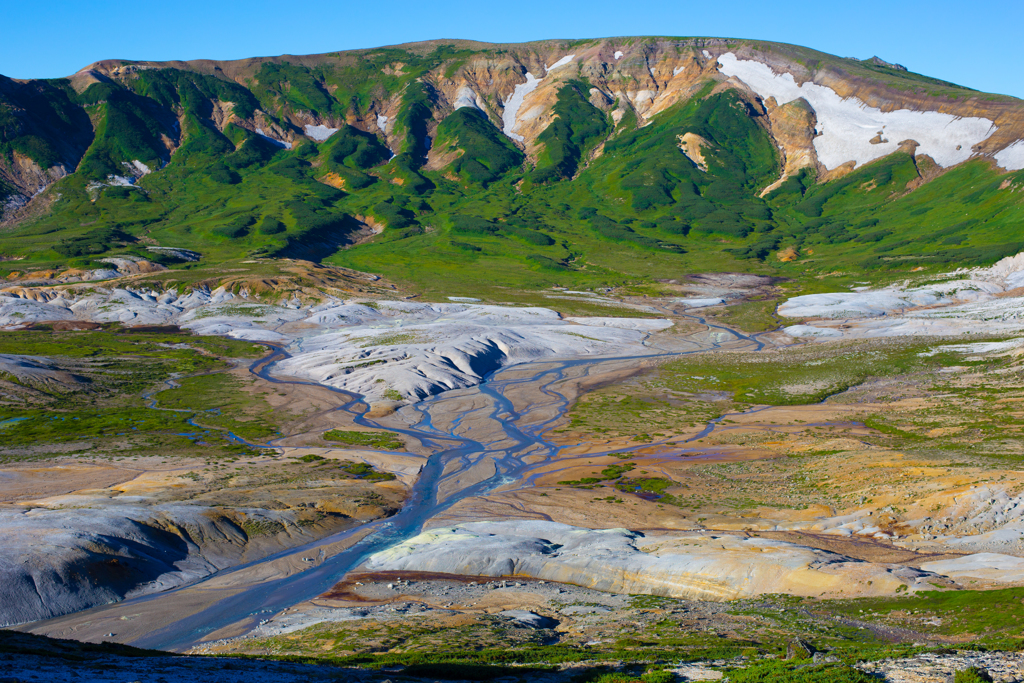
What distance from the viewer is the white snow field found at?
131 m

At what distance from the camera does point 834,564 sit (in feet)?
133

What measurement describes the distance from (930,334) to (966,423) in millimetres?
63214

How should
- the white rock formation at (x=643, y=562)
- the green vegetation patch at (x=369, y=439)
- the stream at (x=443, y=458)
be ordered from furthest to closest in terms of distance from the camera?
the green vegetation patch at (x=369, y=439), the stream at (x=443, y=458), the white rock formation at (x=643, y=562)

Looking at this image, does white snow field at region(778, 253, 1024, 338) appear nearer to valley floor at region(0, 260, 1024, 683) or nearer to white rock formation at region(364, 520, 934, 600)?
valley floor at region(0, 260, 1024, 683)

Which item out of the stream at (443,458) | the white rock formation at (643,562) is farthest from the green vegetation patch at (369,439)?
the white rock formation at (643,562)

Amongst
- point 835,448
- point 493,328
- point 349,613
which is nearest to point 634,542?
point 349,613

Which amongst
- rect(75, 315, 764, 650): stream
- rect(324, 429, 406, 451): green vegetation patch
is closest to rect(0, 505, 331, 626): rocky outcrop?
rect(75, 315, 764, 650): stream

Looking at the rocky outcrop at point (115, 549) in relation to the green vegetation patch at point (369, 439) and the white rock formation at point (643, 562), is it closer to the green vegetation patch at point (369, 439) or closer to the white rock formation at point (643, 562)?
the white rock formation at point (643, 562)

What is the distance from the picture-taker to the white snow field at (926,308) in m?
131

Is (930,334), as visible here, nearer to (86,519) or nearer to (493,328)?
(493,328)

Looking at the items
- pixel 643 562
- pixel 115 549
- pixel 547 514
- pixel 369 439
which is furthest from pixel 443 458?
pixel 115 549

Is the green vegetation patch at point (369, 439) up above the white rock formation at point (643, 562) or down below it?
above

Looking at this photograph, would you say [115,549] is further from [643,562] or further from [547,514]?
[643,562]

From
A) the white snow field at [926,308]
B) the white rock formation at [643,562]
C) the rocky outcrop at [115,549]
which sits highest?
the white snow field at [926,308]
